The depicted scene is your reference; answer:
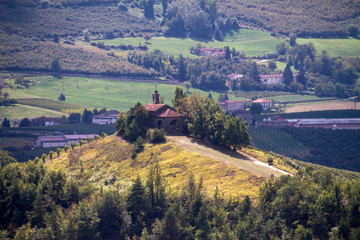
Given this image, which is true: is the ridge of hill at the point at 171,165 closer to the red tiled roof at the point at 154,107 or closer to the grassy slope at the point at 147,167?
the grassy slope at the point at 147,167

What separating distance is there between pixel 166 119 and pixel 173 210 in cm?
2790

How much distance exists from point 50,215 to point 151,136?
2660 centimetres

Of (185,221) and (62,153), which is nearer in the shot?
(185,221)

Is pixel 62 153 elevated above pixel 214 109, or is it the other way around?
pixel 214 109

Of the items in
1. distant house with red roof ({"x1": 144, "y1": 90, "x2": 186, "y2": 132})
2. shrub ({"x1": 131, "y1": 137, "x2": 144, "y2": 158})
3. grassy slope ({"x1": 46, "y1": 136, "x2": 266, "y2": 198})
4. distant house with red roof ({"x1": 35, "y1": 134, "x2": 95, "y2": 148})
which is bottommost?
distant house with red roof ({"x1": 35, "y1": 134, "x2": 95, "y2": 148})

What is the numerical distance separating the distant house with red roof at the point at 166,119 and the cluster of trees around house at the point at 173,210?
48.0ft

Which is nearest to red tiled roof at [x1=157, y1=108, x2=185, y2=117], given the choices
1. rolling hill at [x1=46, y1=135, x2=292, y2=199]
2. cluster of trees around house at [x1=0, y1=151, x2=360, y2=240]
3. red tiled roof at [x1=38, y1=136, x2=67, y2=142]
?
rolling hill at [x1=46, y1=135, x2=292, y2=199]

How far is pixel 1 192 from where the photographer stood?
9131 centimetres

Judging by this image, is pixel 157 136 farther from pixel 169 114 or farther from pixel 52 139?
pixel 52 139

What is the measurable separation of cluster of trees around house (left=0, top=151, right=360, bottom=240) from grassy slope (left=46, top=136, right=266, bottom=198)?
2613 millimetres

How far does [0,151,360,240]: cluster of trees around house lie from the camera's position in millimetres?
76062

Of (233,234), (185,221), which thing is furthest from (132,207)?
(233,234)

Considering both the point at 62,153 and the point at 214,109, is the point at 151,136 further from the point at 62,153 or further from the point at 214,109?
the point at 62,153

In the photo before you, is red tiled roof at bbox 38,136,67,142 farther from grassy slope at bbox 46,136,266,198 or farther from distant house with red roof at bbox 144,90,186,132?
distant house with red roof at bbox 144,90,186,132
